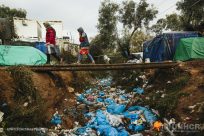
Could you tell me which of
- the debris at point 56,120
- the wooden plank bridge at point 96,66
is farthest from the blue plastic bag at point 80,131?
the wooden plank bridge at point 96,66

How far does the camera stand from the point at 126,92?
11719 millimetres

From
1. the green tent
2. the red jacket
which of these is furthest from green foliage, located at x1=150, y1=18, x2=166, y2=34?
the red jacket

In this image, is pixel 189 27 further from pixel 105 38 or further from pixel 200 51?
pixel 105 38

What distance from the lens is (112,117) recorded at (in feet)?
26.8

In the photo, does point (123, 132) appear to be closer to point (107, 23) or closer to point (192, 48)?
point (192, 48)

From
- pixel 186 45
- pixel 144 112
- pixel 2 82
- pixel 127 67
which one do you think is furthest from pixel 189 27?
pixel 2 82

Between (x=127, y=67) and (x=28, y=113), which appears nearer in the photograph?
(x=28, y=113)

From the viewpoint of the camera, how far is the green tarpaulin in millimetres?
9773

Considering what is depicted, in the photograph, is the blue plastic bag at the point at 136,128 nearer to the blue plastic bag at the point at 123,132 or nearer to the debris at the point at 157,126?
the blue plastic bag at the point at 123,132

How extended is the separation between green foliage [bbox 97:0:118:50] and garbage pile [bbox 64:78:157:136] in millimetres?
19263

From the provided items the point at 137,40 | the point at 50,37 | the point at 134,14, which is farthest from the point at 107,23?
the point at 50,37

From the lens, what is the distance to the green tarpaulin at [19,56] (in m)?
9.77

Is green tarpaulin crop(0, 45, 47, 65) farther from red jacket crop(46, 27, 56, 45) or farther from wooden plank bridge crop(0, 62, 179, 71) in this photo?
wooden plank bridge crop(0, 62, 179, 71)

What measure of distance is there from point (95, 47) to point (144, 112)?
20.5 m
